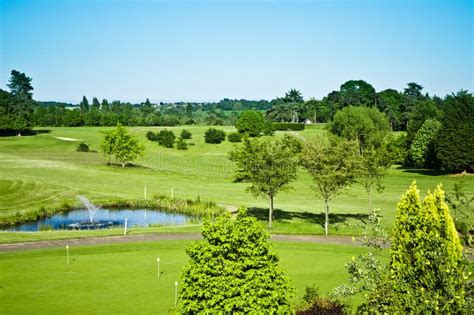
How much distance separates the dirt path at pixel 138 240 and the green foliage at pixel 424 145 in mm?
57468

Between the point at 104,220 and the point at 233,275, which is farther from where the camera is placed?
the point at 104,220

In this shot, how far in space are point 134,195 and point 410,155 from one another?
54901 millimetres

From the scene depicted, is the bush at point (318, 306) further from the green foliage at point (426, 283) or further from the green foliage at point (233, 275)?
the green foliage at point (233, 275)

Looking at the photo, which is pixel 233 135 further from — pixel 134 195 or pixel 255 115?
pixel 134 195

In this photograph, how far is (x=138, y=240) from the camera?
3475 cm

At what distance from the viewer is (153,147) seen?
113 meters

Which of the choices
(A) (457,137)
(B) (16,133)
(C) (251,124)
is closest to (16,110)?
(B) (16,133)

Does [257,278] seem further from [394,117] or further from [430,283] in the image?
[394,117]

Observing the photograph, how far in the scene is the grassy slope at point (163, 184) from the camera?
5047 cm

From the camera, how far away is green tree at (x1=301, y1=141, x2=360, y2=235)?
128 feet

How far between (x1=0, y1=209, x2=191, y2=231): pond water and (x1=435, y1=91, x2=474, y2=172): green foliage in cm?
4689

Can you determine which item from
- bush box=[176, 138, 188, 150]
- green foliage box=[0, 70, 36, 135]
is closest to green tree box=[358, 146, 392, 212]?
bush box=[176, 138, 188, 150]

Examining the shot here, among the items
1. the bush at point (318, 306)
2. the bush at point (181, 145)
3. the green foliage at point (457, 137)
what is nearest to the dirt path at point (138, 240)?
the bush at point (318, 306)

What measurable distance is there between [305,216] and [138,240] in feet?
62.1
